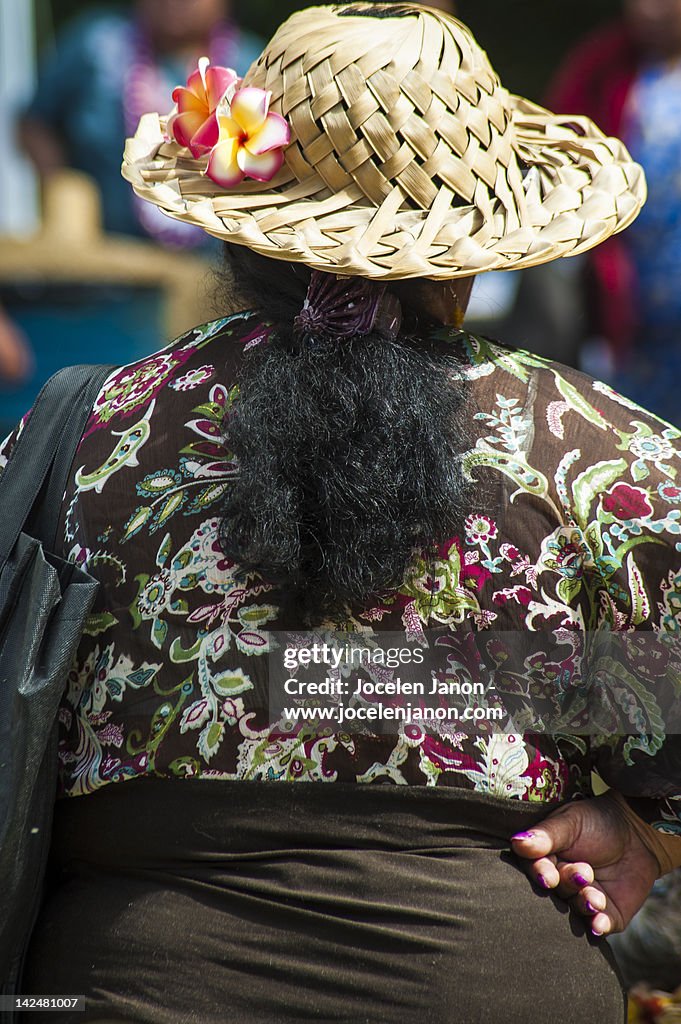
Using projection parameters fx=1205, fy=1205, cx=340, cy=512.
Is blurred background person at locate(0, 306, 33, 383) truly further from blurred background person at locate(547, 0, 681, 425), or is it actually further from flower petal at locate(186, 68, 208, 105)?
flower petal at locate(186, 68, 208, 105)

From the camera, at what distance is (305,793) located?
1353mm

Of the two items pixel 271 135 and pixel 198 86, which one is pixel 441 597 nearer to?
pixel 271 135

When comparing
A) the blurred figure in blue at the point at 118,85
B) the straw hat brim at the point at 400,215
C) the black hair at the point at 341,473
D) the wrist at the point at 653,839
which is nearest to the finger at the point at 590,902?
the wrist at the point at 653,839

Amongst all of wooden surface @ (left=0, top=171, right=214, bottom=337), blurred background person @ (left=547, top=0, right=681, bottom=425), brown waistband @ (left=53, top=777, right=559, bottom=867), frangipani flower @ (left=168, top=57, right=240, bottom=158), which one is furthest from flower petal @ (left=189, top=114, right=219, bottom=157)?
wooden surface @ (left=0, top=171, right=214, bottom=337)

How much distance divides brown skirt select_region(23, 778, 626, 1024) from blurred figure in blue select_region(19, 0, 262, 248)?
3.75 m

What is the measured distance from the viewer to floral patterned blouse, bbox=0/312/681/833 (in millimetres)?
1353

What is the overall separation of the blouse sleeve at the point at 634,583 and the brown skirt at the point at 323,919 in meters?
0.15

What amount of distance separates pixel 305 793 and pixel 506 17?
17.1ft

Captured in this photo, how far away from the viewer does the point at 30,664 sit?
1.36m

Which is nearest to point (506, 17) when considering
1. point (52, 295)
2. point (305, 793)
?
point (52, 295)

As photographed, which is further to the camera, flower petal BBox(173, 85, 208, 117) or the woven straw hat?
flower petal BBox(173, 85, 208, 117)

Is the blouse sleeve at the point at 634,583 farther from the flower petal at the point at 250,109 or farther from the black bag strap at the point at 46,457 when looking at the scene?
the black bag strap at the point at 46,457

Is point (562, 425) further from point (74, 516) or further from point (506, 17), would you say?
point (506, 17)

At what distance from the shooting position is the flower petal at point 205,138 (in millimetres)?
1494
